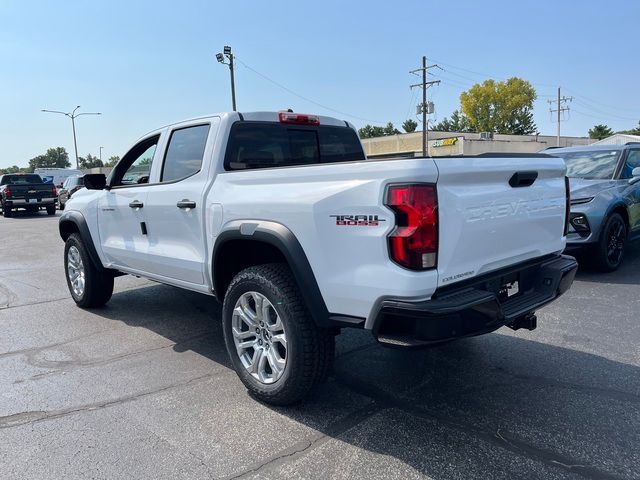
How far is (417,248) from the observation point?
A: 2.55m

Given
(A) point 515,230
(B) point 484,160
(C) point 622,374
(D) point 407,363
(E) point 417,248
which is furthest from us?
(D) point 407,363

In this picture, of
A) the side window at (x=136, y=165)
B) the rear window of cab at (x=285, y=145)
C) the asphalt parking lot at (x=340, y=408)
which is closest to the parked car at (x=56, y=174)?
the side window at (x=136, y=165)

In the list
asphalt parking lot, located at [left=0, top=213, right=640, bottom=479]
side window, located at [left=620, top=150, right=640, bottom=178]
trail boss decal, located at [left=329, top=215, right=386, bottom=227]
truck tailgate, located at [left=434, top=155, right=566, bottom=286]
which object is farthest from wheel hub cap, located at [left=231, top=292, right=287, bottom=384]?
side window, located at [left=620, top=150, right=640, bottom=178]

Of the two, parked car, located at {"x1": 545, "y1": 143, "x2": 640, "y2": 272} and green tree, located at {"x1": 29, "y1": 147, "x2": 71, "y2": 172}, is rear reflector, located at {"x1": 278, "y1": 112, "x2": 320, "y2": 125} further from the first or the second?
green tree, located at {"x1": 29, "y1": 147, "x2": 71, "y2": 172}

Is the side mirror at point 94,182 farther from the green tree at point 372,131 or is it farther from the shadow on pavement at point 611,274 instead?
the green tree at point 372,131

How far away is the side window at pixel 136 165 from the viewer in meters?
4.85

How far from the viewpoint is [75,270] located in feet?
20.0

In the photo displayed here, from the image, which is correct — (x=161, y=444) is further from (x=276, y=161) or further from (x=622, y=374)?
(x=622, y=374)

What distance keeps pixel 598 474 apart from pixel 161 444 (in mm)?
2411

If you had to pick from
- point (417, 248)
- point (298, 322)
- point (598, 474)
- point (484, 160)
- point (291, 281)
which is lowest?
point (598, 474)

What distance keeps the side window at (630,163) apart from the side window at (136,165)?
6.61 m

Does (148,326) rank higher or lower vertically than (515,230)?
lower

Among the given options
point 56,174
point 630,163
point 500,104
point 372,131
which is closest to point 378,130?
point 372,131

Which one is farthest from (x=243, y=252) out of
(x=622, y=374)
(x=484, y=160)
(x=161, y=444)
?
(x=622, y=374)
